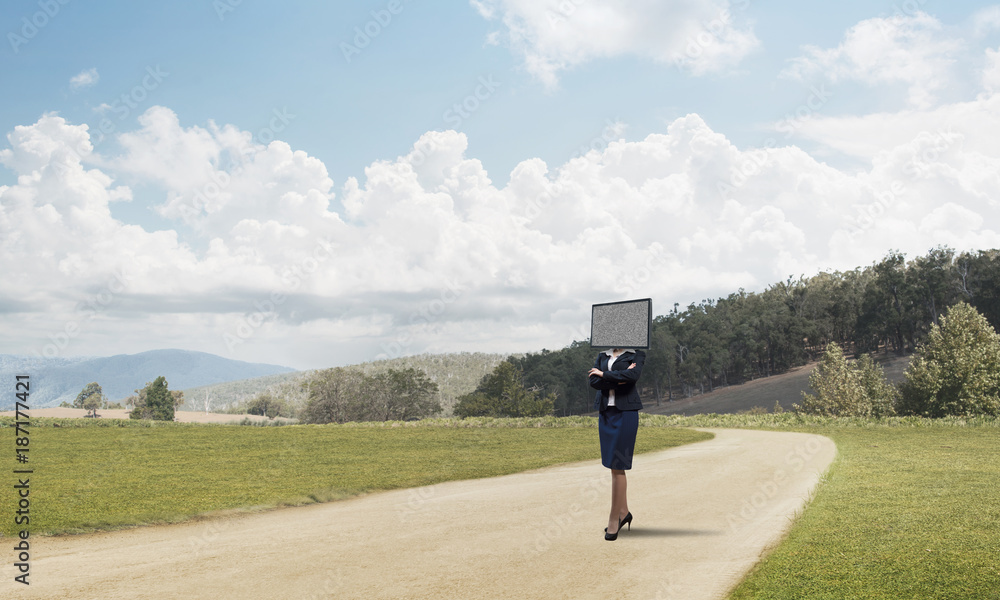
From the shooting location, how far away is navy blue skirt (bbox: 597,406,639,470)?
775cm

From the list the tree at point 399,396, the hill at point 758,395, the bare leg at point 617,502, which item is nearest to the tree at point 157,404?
the tree at point 399,396

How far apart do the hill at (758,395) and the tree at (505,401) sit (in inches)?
1021

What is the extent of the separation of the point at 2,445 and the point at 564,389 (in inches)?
3834

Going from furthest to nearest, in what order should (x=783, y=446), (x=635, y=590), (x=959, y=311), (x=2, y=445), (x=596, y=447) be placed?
(x=959, y=311)
(x=2, y=445)
(x=596, y=447)
(x=783, y=446)
(x=635, y=590)

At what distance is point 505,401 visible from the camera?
308 feet

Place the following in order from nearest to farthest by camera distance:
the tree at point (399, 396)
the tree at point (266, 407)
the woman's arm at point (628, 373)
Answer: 1. the woman's arm at point (628, 373)
2. the tree at point (399, 396)
3. the tree at point (266, 407)

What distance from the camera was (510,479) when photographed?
1623 cm

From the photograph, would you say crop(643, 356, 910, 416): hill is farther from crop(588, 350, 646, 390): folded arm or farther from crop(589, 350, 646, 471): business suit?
crop(588, 350, 646, 390): folded arm

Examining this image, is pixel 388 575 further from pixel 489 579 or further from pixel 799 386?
pixel 799 386

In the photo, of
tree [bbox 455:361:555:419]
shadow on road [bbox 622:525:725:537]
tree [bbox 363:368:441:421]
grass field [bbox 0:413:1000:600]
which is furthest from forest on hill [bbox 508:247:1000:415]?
shadow on road [bbox 622:525:725:537]

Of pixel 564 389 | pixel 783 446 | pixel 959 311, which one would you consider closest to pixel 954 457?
pixel 783 446

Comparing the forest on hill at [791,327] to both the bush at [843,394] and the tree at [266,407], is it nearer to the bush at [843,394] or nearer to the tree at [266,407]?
the bush at [843,394]

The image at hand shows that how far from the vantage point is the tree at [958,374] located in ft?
147

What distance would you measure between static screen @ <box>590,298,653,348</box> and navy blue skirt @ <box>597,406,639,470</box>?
A: 0.88 metres
